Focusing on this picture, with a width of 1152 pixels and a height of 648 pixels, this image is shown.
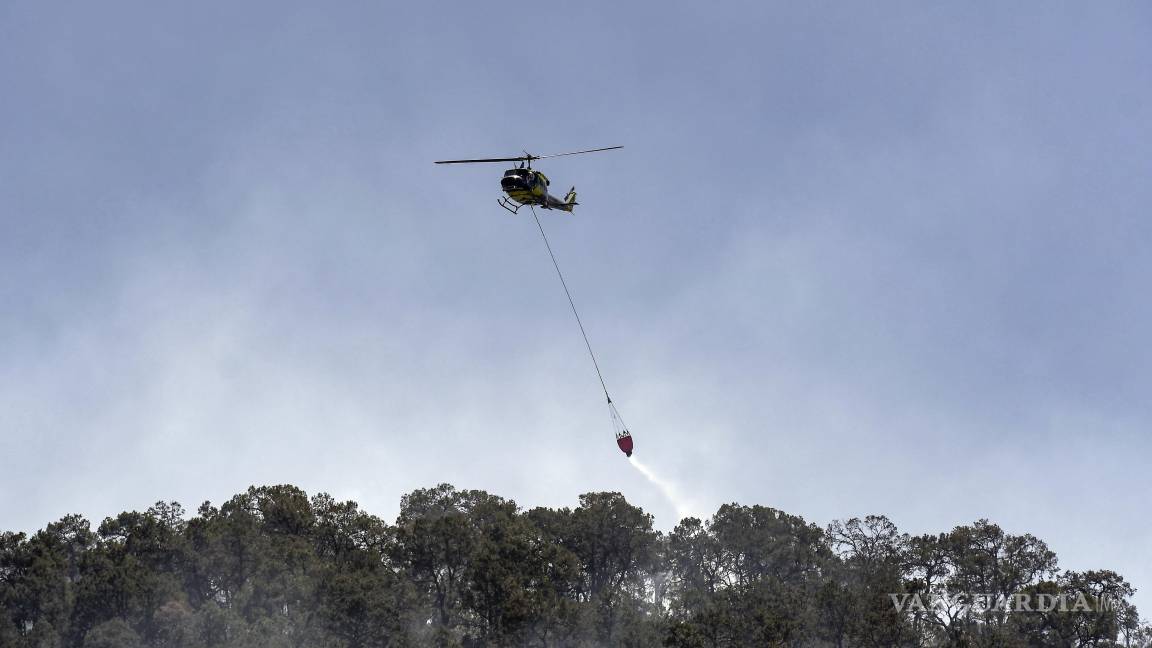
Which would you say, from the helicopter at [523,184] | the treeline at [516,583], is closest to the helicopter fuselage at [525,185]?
the helicopter at [523,184]

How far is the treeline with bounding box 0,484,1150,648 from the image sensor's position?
9906 cm

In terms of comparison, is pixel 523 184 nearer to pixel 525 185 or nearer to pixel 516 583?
pixel 525 185

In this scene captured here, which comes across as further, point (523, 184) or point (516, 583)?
point (516, 583)

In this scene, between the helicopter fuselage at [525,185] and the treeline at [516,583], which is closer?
the helicopter fuselage at [525,185]

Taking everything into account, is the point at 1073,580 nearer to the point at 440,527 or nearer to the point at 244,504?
the point at 440,527

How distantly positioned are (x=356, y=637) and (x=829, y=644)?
134 ft

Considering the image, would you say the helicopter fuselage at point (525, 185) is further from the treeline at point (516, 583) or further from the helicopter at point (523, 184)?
the treeline at point (516, 583)

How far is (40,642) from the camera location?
110 meters

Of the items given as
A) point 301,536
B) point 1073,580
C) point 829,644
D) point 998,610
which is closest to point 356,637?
point 301,536

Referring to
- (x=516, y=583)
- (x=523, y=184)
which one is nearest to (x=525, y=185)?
(x=523, y=184)

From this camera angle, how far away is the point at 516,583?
10106 cm

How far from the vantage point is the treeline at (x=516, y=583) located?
325ft

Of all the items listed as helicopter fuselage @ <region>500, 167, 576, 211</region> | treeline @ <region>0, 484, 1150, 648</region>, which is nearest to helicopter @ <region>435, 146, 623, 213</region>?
helicopter fuselage @ <region>500, 167, 576, 211</region>

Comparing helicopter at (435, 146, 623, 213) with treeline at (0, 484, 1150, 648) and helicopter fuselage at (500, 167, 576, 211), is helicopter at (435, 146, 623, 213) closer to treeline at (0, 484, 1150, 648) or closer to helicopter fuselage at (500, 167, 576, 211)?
helicopter fuselage at (500, 167, 576, 211)
